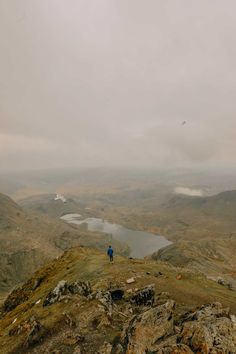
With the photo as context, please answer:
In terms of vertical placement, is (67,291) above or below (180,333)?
below

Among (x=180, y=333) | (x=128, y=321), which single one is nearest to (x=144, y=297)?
(x=128, y=321)

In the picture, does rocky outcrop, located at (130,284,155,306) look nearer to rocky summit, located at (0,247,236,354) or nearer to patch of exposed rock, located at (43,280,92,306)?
rocky summit, located at (0,247,236,354)

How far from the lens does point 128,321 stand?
3453cm

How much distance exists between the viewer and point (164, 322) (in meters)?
32.4

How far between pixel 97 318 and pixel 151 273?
2213 cm

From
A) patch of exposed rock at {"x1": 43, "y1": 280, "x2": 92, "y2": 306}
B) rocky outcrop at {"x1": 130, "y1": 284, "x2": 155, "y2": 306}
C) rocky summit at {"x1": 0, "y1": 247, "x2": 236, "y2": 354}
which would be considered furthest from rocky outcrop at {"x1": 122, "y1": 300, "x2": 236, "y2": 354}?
patch of exposed rock at {"x1": 43, "y1": 280, "x2": 92, "y2": 306}

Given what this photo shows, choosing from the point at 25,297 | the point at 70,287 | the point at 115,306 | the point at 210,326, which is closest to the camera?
the point at 210,326

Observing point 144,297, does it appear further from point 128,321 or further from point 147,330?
point 147,330

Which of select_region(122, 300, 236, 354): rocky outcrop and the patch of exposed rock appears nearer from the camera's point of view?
select_region(122, 300, 236, 354): rocky outcrop

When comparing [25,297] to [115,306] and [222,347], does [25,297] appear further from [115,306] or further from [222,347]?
[222,347]

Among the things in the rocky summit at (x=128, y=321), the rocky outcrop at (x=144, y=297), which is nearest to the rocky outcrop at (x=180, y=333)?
the rocky summit at (x=128, y=321)

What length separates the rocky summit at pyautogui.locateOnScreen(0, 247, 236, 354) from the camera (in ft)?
94.2

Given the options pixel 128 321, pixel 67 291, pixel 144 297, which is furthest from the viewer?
pixel 67 291

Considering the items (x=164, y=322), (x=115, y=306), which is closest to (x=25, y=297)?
(x=115, y=306)
